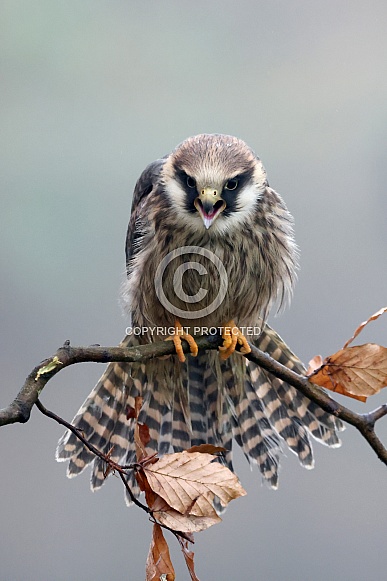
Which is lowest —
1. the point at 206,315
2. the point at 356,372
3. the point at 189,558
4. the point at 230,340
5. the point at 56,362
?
the point at 189,558

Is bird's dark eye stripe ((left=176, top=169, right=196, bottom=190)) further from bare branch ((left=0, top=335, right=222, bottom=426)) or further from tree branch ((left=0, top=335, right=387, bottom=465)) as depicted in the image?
bare branch ((left=0, top=335, right=222, bottom=426))

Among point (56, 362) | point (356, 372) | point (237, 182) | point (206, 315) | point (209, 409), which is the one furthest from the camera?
point (209, 409)

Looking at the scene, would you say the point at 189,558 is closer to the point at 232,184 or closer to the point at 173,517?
the point at 173,517

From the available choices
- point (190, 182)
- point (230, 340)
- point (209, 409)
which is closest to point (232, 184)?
point (190, 182)

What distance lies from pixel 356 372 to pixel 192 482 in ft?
1.37

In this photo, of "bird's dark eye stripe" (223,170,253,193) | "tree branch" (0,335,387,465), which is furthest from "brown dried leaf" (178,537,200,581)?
"bird's dark eye stripe" (223,170,253,193)

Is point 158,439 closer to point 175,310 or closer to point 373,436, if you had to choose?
point 175,310

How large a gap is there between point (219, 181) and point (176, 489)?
78 centimetres

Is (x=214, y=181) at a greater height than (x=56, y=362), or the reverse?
(x=214, y=181)

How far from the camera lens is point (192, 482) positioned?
50.6 inches

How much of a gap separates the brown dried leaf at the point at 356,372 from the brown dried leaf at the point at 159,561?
0.43 m

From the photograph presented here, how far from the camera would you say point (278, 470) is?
2.23 metres

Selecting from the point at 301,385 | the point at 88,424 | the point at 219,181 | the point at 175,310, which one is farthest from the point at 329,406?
the point at 88,424

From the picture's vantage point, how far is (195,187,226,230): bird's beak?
5.74ft
